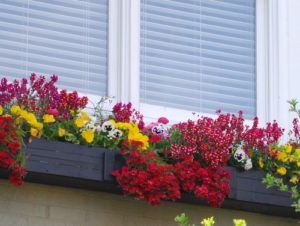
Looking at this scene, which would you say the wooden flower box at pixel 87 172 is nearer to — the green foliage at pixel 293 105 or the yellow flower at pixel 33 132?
the yellow flower at pixel 33 132

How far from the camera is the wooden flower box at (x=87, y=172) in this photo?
32.9 feet

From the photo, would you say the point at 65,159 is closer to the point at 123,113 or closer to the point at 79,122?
the point at 79,122

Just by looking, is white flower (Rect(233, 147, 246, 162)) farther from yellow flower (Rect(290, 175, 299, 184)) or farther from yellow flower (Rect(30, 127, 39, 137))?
yellow flower (Rect(30, 127, 39, 137))

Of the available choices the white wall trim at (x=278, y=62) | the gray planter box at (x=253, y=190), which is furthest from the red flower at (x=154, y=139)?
the white wall trim at (x=278, y=62)

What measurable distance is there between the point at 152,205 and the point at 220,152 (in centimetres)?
58

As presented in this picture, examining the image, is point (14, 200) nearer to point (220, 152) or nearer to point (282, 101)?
point (220, 152)

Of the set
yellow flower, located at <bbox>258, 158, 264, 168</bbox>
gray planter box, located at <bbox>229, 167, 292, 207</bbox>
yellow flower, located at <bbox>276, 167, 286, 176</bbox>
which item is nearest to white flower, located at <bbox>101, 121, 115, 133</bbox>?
gray planter box, located at <bbox>229, 167, 292, 207</bbox>

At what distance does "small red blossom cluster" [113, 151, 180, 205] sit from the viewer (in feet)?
32.9

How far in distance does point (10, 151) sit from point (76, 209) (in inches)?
30.6

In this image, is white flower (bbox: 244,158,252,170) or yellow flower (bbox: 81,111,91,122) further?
white flower (bbox: 244,158,252,170)

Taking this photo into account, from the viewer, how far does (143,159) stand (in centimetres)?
1011

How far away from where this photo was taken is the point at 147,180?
33.0 ft

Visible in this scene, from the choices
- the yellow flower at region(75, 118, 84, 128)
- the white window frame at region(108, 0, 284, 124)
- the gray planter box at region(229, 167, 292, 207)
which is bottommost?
the gray planter box at region(229, 167, 292, 207)

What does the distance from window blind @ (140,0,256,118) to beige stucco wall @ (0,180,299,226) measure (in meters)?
0.94
